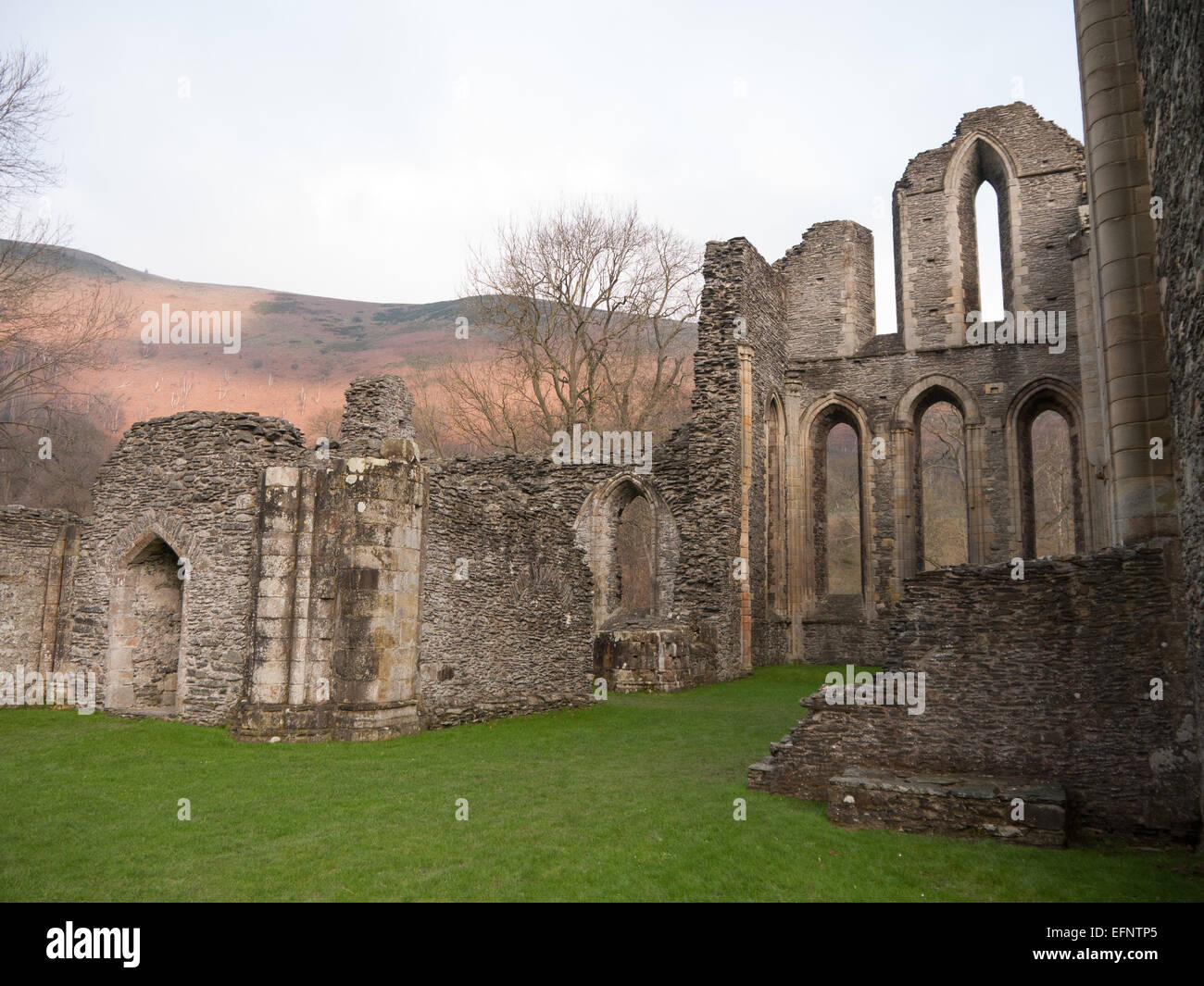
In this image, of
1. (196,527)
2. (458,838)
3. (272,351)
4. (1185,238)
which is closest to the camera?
(1185,238)

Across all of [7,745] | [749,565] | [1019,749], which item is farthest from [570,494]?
[1019,749]

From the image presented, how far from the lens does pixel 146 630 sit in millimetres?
12953

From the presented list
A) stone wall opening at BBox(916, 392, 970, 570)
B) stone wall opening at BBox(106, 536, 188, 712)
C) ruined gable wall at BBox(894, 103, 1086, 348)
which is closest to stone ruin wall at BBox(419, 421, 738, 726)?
stone wall opening at BBox(106, 536, 188, 712)

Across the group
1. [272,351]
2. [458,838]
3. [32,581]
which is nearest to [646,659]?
[32,581]

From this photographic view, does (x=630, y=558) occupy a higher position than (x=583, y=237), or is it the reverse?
(x=583, y=237)

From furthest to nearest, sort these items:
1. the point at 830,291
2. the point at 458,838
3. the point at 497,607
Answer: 1. the point at 830,291
2. the point at 497,607
3. the point at 458,838

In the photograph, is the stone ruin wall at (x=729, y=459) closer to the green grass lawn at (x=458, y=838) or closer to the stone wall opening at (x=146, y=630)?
the green grass lawn at (x=458, y=838)

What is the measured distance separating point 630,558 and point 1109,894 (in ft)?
99.1

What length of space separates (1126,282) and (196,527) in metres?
10.8

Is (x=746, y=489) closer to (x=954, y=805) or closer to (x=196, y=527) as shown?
(x=196, y=527)

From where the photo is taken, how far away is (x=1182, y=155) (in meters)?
5.37

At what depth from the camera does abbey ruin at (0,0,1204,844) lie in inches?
250

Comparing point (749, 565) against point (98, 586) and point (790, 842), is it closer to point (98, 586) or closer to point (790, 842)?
point (98, 586)

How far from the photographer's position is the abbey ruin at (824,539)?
6359 millimetres
